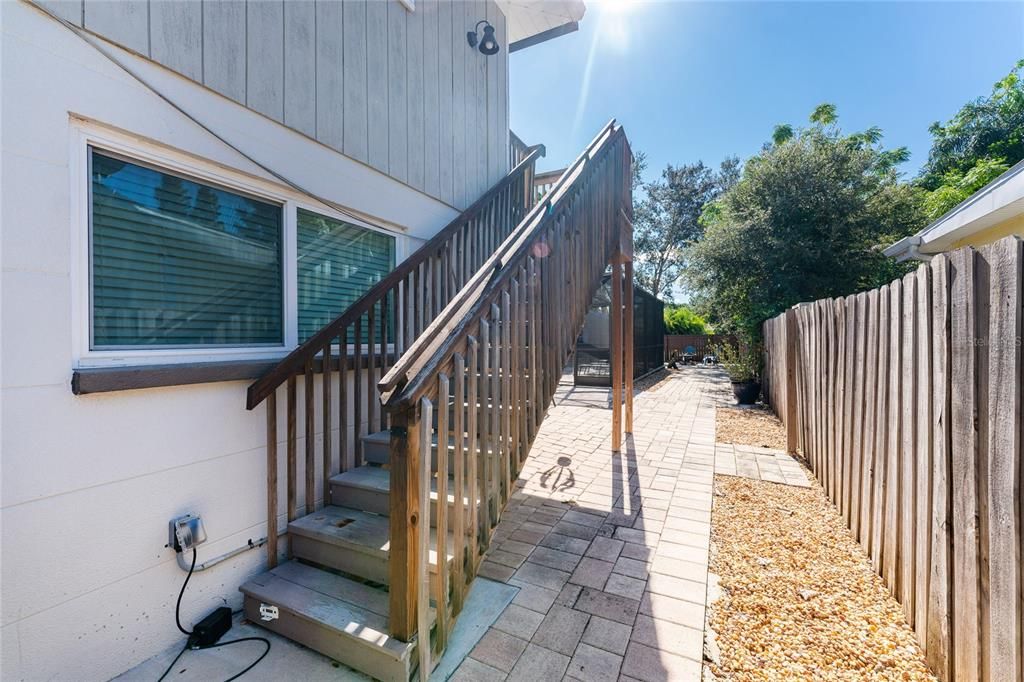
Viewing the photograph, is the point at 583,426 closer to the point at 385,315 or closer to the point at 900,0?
the point at 385,315

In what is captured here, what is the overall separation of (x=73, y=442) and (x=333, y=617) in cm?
125

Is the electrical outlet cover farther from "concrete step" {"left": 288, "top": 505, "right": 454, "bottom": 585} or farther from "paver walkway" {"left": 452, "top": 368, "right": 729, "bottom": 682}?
"paver walkway" {"left": 452, "top": 368, "right": 729, "bottom": 682}

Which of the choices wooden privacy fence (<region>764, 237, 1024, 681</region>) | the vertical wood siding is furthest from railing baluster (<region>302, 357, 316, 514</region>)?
wooden privacy fence (<region>764, 237, 1024, 681</region>)

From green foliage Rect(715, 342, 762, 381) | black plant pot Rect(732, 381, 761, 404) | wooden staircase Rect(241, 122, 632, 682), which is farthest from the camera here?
green foliage Rect(715, 342, 762, 381)

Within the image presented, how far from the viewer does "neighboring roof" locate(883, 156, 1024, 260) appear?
12.9ft

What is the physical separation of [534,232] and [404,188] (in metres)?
1.49

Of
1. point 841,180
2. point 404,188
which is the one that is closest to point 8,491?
point 404,188

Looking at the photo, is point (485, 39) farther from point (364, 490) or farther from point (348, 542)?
point (348, 542)

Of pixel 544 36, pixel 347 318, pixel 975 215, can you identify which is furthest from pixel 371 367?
pixel 975 215

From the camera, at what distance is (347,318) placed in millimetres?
2596

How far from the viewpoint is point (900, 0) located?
6.80 m

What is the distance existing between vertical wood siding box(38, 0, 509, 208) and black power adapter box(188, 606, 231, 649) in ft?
8.60

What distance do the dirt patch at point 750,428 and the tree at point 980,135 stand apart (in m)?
18.2

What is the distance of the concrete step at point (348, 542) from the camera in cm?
204
